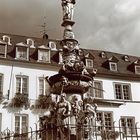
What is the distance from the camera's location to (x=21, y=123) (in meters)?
28.5

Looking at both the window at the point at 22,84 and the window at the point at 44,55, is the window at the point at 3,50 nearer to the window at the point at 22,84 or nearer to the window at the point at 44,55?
the window at the point at 22,84

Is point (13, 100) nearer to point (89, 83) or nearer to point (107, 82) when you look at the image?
point (107, 82)

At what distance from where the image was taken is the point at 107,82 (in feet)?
111

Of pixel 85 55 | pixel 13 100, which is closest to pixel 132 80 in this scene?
pixel 85 55

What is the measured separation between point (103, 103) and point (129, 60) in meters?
8.62

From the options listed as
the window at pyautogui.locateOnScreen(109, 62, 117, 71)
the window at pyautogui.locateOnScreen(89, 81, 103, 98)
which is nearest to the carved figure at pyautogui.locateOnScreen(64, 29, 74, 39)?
the window at pyautogui.locateOnScreen(89, 81, 103, 98)

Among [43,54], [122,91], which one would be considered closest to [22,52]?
[43,54]

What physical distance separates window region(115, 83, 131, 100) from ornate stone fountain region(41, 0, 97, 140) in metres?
21.7

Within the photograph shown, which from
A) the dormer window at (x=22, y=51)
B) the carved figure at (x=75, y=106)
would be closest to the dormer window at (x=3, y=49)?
the dormer window at (x=22, y=51)

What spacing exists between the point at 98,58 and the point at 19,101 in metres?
12.0

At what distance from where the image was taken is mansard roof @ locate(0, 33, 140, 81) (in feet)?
104

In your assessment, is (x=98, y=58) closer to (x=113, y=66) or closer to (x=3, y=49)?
(x=113, y=66)

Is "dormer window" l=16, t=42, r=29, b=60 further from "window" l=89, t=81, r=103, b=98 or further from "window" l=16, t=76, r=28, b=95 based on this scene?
"window" l=89, t=81, r=103, b=98

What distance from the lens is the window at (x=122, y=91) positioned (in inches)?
1341
